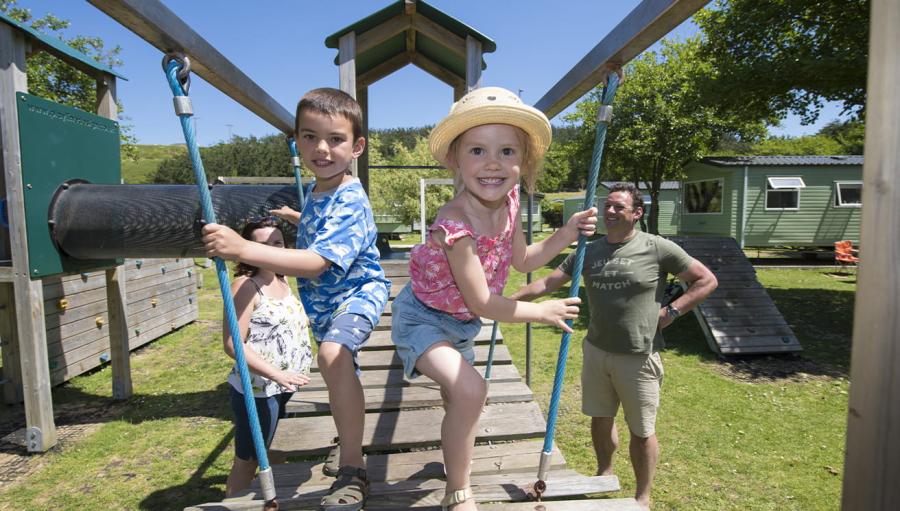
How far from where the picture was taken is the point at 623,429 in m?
4.99

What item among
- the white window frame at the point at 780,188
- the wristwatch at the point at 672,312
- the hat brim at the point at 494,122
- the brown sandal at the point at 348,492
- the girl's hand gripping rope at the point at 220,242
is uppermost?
the white window frame at the point at 780,188

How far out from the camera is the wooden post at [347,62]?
4.39m

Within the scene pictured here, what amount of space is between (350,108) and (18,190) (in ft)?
12.1

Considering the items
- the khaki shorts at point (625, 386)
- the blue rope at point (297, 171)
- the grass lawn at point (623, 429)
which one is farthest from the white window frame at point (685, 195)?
the blue rope at point (297, 171)

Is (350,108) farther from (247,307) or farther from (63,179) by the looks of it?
(63,179)

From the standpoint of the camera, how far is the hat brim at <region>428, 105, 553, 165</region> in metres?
1.97

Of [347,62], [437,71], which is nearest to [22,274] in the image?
[347,62]

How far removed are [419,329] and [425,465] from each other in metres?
1.05

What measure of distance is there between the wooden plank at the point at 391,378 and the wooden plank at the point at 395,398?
2.4 inches

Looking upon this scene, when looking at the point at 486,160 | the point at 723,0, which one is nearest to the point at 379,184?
the point at 723,0

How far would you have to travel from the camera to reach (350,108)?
2.29 m

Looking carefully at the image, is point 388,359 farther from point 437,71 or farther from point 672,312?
point 437,71

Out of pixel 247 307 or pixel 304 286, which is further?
pixel 247 307

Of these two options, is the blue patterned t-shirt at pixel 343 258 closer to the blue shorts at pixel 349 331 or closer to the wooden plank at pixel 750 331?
the blue shorts at pixel 349 331
